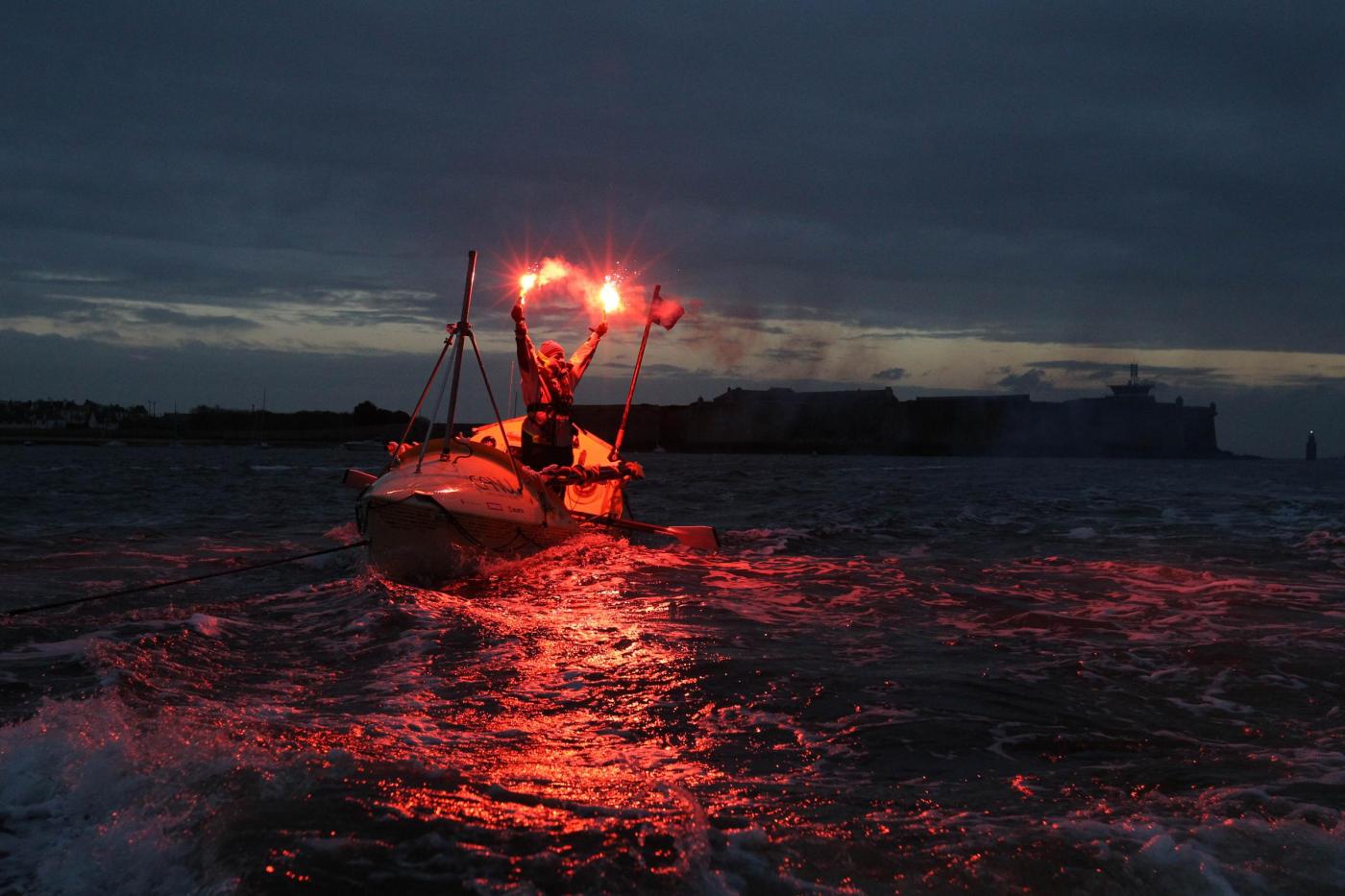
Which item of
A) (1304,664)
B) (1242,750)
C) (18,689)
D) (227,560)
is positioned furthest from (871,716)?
(227,560)

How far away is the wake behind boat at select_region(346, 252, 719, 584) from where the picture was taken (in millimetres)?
11000

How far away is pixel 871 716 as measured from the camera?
6020 mm

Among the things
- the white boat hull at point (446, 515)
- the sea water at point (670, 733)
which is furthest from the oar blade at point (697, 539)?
the white boat hull at point (446, 515)

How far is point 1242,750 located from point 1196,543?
14.2 metres

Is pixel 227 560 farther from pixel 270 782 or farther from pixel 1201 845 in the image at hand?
pixel 1201 845

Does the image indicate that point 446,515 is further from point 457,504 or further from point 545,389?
point 545,389

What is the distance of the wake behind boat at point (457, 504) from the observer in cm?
1100

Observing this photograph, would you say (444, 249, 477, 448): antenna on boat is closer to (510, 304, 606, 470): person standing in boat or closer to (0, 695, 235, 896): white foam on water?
(510, 304, 606, 470): person standing in boat

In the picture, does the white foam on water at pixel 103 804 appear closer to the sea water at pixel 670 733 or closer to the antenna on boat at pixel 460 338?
the sea water at pixel 670 733

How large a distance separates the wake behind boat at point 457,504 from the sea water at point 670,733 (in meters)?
0.44

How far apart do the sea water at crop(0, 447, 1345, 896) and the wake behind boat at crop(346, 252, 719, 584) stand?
444 mm

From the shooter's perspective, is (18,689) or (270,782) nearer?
(270,782)

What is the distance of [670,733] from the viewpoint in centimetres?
559

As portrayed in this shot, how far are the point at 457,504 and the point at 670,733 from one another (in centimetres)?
619
